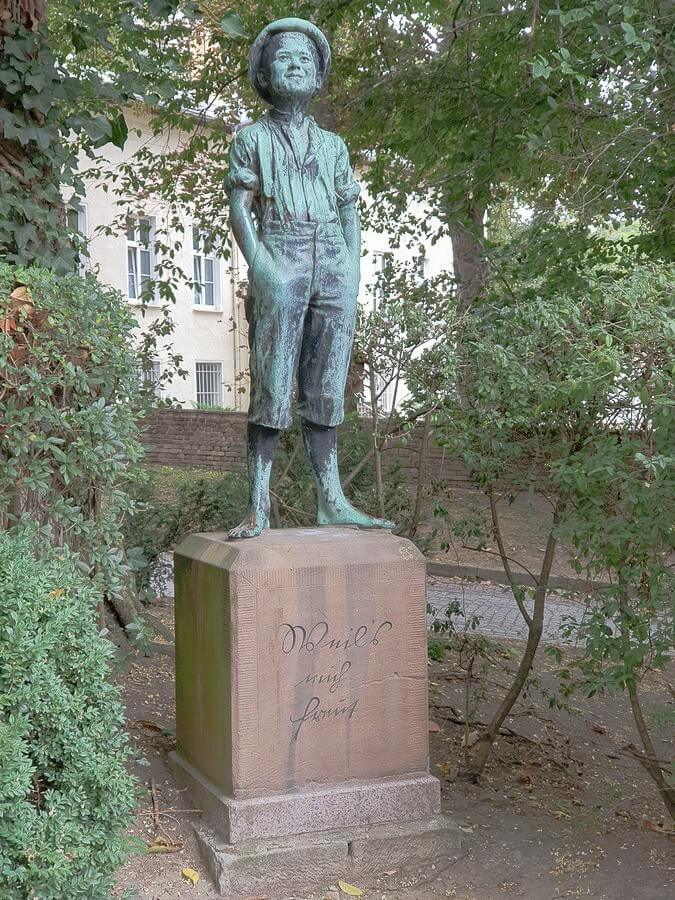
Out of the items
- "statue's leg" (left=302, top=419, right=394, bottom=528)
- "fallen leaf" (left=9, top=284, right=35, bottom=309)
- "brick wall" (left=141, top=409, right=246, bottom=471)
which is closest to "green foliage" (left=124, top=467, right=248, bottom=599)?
"statue's leg" (left=302, top=419, right=394, bottom=528)

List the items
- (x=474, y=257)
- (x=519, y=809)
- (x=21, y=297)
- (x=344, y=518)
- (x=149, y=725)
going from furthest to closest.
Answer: (x=474, y=257) < (x=149, y=725) < (x=519, y=809) < (x=344, y=518) < (x=21, y=297)

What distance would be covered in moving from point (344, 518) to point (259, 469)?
1.46 feet

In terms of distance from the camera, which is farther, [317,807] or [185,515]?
[185,515]

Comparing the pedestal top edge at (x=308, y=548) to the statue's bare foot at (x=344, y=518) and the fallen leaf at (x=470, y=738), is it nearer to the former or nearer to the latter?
the statue's bare foot at (x=344, y=518)

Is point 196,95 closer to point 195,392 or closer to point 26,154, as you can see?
point 26,154

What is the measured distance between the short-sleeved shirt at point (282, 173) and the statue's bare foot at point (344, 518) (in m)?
1.22

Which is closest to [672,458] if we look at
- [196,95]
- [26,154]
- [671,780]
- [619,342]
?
[619,342]

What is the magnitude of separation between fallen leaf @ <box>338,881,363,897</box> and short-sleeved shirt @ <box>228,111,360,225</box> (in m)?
2.56

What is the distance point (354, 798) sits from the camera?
3.99m

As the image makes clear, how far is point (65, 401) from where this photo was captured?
12.1 feet

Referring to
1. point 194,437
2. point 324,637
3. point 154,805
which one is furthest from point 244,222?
Result: point 194,437

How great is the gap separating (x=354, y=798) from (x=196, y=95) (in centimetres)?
729

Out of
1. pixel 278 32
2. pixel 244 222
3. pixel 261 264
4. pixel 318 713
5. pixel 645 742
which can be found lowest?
pixel 645 742

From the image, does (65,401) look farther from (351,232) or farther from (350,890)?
(350,890)
